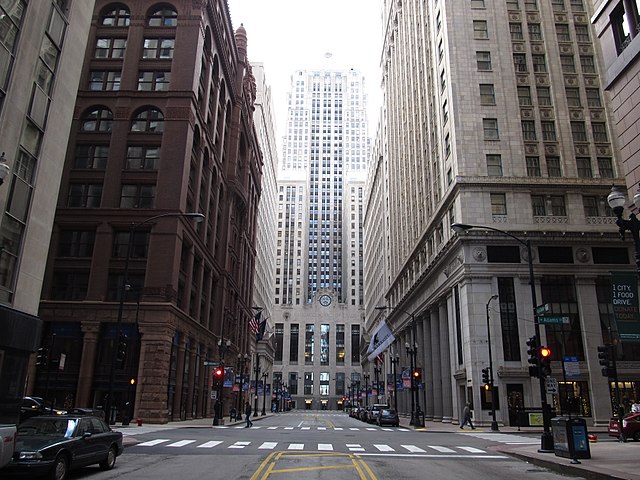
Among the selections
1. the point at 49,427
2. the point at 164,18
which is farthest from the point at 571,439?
the point at 164,18

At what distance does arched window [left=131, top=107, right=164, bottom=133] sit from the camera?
48.6 metres

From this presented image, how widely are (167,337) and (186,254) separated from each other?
1041cm

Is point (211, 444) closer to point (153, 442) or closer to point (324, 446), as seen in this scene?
point (153, 442)

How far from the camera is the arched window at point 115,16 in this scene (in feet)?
172

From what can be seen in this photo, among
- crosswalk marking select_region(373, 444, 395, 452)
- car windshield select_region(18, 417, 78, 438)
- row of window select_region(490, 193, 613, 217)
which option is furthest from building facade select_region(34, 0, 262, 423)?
row of window select_region(490, 193, 613, 217)

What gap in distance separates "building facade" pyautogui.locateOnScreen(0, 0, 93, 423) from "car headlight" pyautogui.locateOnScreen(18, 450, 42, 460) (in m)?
5.35

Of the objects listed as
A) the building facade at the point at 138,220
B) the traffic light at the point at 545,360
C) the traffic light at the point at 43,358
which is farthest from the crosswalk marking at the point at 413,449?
the traffic light at the point at 43,358

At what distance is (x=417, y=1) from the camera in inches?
2753

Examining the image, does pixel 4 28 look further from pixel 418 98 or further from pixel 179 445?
pixel 418 98

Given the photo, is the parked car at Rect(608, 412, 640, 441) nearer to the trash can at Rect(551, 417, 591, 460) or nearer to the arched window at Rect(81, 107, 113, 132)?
the trash can at Rect(551, 417, 591, 460)

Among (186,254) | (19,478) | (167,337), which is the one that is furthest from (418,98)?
(19,478)

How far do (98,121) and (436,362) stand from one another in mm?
41684

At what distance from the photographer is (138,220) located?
148ft

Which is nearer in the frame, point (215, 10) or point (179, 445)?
point (179, 445)
